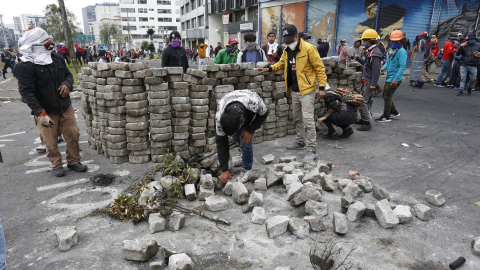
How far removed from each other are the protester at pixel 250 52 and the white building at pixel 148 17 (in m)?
91.7

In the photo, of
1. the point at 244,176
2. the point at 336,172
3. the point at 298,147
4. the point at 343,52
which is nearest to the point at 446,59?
the point at 343,52

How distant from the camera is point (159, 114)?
5.11 meters

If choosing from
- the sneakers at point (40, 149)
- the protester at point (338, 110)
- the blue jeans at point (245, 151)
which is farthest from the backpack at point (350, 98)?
the sneakers at point (40, 149)

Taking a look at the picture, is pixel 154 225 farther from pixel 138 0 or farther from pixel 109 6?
pixel 109 6

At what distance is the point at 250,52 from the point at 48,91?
4.37 metres

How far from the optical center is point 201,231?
10.9 ft

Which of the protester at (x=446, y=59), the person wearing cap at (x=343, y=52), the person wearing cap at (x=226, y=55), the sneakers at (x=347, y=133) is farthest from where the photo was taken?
the protester at (x=446, y=59)

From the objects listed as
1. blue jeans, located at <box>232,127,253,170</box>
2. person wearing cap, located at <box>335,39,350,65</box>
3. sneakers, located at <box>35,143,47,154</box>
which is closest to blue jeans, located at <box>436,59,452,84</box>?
person wearing cap, located at <box>335,39,350,65</box>

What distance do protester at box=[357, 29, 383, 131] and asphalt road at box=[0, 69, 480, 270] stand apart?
14.9 inches

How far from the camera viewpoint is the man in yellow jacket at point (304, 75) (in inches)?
198

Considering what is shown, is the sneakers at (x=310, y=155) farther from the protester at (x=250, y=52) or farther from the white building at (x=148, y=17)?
the white building at (x=148, y=17)

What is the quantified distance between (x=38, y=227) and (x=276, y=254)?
2.62 metres

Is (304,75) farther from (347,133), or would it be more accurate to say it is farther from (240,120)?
(240,120)

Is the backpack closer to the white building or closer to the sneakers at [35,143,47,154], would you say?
the sneakers at [35,143,47,154]
